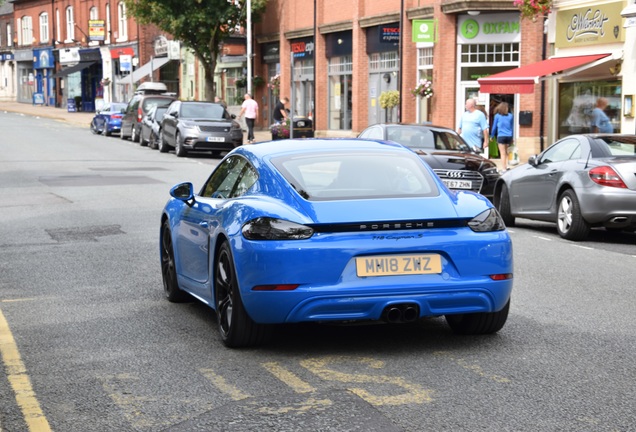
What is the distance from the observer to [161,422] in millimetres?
5395

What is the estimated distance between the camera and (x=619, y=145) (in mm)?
14609

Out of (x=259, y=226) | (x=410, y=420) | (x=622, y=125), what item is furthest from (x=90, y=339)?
(x=622, y=125)

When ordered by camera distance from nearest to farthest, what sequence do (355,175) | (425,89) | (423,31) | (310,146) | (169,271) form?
(355,175), (310,146), (169,271), (423,31), (425,89)

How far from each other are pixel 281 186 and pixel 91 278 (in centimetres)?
389

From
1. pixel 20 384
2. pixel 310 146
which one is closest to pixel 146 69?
pixel 310 146

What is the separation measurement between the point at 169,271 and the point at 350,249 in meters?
2.93

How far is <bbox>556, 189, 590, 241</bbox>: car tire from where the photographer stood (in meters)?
14.2

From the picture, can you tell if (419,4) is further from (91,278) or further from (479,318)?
(479,318)

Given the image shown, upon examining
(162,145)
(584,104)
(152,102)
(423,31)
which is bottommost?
(162,145)

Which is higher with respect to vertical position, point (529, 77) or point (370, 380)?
point (529, 77)

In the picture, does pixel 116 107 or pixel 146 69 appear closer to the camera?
pixel 116 107

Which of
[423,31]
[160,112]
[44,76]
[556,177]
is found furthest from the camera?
[44,76]

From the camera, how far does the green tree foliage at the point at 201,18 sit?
46.9 m

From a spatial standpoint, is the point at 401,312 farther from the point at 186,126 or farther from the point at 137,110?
the point at 137,110
